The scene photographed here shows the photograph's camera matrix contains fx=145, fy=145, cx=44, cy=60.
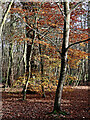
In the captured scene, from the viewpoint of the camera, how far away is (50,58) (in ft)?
36.1

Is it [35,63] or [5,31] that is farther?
[5,31]

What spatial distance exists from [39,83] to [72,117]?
424cm

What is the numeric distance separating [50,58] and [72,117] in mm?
5909

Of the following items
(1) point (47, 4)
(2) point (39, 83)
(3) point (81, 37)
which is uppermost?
(1) point (47, 4)

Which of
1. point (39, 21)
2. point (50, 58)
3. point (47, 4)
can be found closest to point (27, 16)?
point (39, 21)

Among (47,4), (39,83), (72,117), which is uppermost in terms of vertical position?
(47,4)

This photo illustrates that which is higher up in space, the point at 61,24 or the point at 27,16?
the point at 27,16

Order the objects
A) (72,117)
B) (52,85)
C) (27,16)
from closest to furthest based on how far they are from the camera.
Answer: (72,117) < (52,85) < (27,16)

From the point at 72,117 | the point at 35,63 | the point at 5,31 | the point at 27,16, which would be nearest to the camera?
the point at 72,117

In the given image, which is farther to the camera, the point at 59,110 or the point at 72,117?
the point at 59,110

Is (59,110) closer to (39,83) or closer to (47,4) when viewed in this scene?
(39,83)

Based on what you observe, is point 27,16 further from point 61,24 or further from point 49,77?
point 49,77

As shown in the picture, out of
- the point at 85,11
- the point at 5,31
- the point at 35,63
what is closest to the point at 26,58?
the point at 35,63

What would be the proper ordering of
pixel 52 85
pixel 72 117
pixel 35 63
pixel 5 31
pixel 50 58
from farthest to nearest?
pixel 5 31 < pixel 35 63 < pixel 50 58 < pixel 52 85 < pixel 72 117
